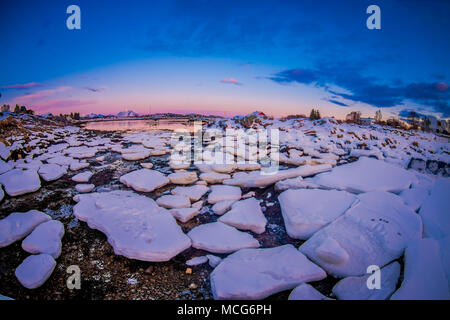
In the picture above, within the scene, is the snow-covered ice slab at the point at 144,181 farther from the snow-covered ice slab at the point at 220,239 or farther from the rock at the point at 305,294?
the rock at the point at 305,294

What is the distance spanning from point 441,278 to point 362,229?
1.39 ft

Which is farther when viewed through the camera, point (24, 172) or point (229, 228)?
point (24, 172)

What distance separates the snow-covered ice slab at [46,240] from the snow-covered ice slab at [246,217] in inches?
43.6

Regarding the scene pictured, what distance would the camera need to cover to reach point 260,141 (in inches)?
183

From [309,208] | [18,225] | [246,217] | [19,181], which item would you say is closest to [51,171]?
[19,181]

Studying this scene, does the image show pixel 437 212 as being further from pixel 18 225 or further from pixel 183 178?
pixel 18 225

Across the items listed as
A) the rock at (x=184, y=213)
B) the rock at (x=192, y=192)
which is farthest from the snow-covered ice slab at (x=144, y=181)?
the rock at (x=184, y=213)

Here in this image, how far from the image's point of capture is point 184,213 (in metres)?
1.69

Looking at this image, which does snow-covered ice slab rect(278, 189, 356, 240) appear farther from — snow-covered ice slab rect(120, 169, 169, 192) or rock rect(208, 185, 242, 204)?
snow-covered ice slab rect(120, 169, 169, 192)

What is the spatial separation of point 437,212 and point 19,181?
375 centimetres

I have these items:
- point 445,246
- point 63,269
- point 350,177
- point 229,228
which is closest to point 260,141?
point 350,177

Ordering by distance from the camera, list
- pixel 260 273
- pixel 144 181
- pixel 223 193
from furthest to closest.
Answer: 1. pixel 144 181
2. pixel 223 193
3. pixel 260 273

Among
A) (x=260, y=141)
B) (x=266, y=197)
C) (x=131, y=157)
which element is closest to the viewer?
(x=266, y=197)
